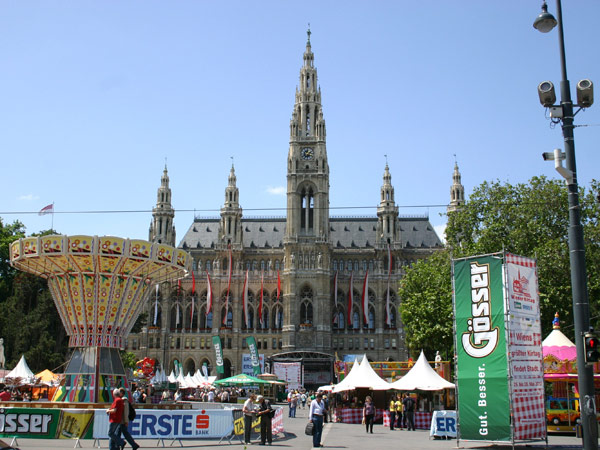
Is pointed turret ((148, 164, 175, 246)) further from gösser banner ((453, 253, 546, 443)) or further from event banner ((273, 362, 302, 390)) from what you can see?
gösser banner ((453, 253, 546, 443))

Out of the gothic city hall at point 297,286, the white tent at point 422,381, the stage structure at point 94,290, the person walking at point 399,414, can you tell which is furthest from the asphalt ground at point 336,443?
the gothic city hall at point 297,286

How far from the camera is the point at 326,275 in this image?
277 ft

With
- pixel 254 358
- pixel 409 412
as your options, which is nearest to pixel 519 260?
pixel 409 412

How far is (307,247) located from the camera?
84.9m

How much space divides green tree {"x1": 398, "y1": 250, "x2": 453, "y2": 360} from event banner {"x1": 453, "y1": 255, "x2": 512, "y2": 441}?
24.0m

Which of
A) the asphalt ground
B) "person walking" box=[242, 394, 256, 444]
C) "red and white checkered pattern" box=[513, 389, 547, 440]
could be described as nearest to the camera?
"red and white checkered pattern" box=[513, 389, 547, 440]

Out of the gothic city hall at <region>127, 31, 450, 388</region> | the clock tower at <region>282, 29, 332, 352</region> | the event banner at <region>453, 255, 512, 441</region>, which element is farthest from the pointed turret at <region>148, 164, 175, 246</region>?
the event banner at <region>453, 255, 512, 441</region>

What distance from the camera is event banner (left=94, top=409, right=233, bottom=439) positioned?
2119cm

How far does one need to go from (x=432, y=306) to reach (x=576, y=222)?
30.7m

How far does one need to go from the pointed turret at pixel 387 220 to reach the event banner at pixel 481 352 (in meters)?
69.9

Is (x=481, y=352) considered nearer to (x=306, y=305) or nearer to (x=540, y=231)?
(x=540, y=231)

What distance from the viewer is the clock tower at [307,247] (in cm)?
8325

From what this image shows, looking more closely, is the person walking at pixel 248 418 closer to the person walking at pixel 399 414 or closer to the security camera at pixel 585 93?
the person walking at pixel 399 414

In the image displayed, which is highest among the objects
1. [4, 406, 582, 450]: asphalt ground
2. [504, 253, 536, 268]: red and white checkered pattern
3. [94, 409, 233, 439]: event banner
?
[504, 253, 536, 268]: red and white checkered pattern
